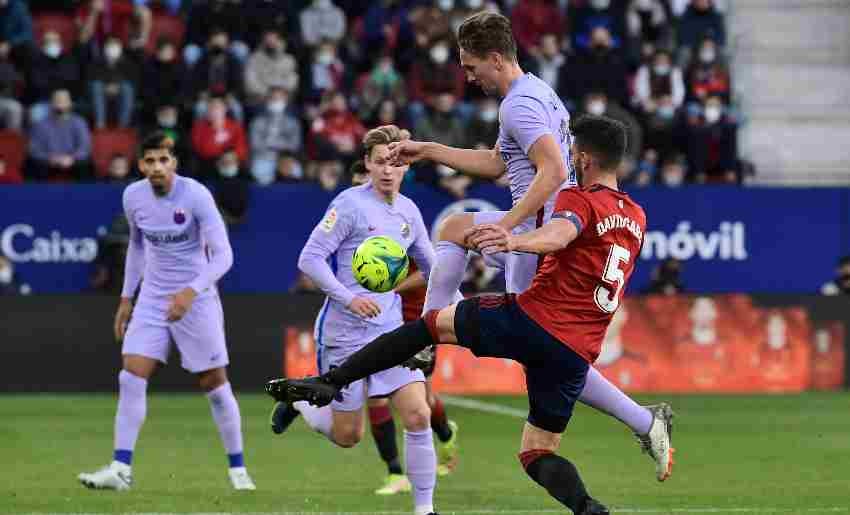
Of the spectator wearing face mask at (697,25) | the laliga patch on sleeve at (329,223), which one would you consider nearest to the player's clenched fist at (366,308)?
the laliga patch on sleeve at (329,223)

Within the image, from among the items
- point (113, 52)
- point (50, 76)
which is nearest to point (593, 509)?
point (50, 76)

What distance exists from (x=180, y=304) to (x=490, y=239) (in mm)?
3880

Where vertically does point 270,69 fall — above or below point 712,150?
above

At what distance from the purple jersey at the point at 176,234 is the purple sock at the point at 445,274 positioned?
2458mm

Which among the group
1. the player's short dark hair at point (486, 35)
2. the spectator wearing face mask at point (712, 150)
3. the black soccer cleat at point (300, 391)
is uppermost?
the player's short dark hair at point (486, 35)

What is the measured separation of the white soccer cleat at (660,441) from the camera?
8789 millimetres

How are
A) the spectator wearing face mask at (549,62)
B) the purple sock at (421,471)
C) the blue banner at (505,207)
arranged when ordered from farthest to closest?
the spectator wearing face mask at (549,62), the blue banner at (505,207), the purple sock at (421,471)

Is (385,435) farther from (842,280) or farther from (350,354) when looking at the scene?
(842,280)

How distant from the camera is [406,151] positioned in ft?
28.3

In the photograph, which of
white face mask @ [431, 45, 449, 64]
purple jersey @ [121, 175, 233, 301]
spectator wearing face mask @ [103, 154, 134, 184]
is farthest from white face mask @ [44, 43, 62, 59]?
purple jersey @ [121, 175, 233, 301]

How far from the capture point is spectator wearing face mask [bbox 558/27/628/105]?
22109 millimetres

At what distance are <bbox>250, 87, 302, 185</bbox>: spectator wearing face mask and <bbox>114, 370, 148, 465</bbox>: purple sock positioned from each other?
9.88m

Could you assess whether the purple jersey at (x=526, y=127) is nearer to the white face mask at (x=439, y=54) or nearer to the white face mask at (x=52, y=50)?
the white face mask at (x=439, y=54)

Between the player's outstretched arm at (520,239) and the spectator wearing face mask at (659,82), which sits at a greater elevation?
the player's outstretched arm at (520,239)
